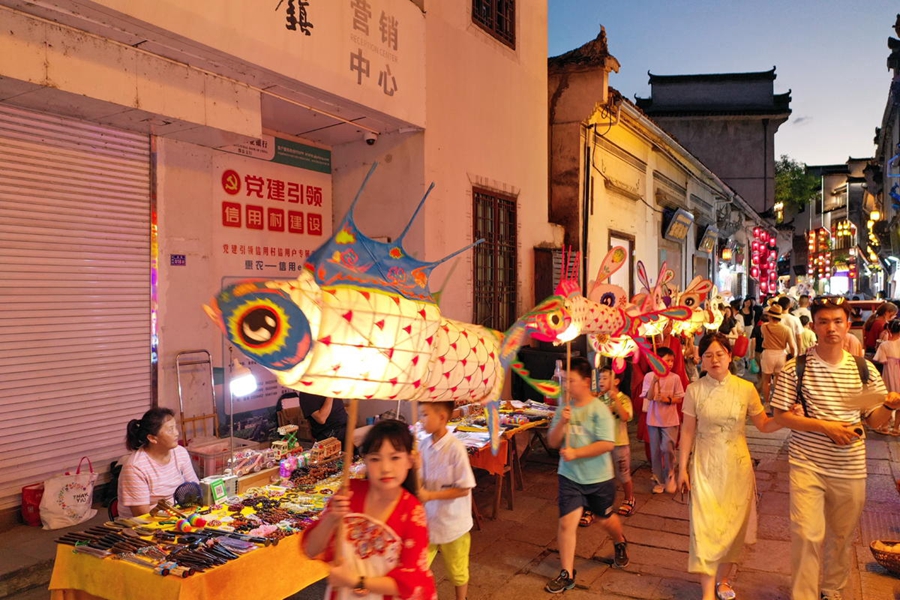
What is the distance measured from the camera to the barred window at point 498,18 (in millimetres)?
9891

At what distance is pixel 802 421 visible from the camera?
4.10 m

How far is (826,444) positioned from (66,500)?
19.6 ft

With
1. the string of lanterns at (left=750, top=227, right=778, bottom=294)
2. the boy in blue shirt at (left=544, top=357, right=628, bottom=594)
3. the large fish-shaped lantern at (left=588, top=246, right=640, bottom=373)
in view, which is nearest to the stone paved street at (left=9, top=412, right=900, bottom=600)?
the boy in blue shirt at (left=544, top=357, right=628, bottom=594)

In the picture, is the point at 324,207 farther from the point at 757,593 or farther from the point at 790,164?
the point at 790,164

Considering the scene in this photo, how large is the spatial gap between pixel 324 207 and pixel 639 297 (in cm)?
449

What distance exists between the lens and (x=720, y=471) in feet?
14.1

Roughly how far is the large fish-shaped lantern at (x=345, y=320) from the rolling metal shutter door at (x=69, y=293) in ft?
14.6

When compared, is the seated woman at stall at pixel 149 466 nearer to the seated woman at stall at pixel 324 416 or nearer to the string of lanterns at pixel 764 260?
the seated woman at stall at pixel 324 416

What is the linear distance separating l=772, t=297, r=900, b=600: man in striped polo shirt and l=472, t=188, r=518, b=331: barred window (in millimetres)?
5929

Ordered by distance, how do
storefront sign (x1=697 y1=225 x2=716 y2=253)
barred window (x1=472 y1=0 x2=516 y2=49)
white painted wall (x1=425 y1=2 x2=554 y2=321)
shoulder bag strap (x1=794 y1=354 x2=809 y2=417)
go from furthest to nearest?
storefront sign (x1=697 y1=225 x2=716 y2=253) → barred window (x1=472 y1=0 x2=516 y2=49) → white painted wall (x1=425 y1=2 x2=554 y2=321) → shoulder bag strap (x1=794 y1=354 x2=809 y2=417)

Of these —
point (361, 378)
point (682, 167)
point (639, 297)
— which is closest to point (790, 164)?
point (682, 167)

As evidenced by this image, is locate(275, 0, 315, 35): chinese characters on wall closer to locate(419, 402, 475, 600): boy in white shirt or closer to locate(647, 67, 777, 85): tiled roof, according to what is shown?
locate(419, 402, 475, 600): boy in white shirt

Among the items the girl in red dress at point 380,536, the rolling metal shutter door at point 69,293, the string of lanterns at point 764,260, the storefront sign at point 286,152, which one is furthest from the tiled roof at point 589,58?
the string of lanterns at point 764,260

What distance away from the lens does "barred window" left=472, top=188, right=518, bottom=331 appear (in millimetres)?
9977
